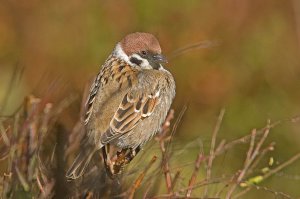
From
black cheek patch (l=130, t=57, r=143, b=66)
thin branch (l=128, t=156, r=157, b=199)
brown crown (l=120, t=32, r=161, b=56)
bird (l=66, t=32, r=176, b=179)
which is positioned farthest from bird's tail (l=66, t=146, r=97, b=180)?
black cheek patch (l=130, t=57, r=143, b=66)

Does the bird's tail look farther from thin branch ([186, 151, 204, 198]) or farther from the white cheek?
the white cheek

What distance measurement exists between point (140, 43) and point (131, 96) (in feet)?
0.82

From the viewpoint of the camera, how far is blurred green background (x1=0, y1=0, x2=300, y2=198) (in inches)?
255

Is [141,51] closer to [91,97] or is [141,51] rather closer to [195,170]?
[91,97]

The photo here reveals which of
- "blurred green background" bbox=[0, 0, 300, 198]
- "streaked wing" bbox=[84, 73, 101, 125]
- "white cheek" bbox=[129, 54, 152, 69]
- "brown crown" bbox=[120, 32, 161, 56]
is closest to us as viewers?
"streaked wing" bbox=[84, 73, 101, 125]

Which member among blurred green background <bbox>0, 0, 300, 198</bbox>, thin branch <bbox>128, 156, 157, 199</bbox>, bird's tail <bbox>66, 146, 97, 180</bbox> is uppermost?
bird's tail <bbox>66, 146, 97, 180</bbox>

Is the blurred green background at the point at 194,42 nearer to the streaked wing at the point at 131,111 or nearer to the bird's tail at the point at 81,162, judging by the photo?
the streaked wing at the point at 131,111

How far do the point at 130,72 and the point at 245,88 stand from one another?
2.60 metres

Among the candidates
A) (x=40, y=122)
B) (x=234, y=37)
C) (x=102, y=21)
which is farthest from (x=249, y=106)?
(x=40, y=122)

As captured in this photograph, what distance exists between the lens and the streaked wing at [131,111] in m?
4.05

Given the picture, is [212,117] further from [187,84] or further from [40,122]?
[40,122]

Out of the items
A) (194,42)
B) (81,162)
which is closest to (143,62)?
(81,162)

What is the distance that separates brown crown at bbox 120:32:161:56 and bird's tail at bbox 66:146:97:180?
51.8 inches

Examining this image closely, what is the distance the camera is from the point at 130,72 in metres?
4.17
